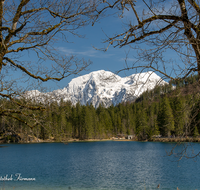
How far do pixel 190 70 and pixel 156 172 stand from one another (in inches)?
649

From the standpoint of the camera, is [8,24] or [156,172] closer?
[8,24]

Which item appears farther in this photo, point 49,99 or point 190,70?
point 49,99

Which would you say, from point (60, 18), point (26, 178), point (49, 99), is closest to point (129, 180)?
point (26, 178)

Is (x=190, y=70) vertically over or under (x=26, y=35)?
under

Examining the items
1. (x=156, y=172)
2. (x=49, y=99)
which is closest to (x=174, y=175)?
(x=156, y=172)

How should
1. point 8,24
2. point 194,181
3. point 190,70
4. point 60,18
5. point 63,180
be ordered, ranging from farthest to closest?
point 63,180, point 194,181, point 60,18, point 8,24, point 190,70

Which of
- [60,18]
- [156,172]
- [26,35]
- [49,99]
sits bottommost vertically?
[156,172]

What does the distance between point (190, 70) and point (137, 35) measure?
109 centimetres

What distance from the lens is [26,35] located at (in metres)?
4.67

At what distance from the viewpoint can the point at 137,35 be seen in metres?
3.55

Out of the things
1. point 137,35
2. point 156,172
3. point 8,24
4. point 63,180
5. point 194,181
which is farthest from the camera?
point 156,172

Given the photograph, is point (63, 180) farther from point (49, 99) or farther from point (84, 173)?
point (49, 99)

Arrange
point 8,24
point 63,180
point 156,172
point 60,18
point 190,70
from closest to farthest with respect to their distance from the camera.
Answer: point 190,70
point 8,24
point 60,18
point 63,180
point 156,172

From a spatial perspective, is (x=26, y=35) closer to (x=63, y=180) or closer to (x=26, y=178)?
(x=63, y=180)
